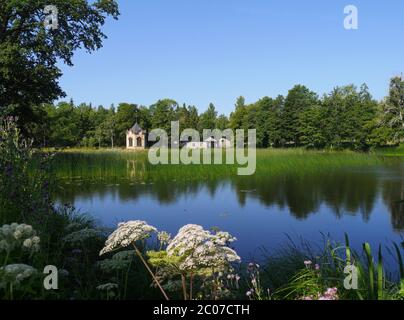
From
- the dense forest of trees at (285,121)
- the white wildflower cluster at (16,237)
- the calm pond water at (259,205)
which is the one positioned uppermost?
the dense forest of trees at (285,121)

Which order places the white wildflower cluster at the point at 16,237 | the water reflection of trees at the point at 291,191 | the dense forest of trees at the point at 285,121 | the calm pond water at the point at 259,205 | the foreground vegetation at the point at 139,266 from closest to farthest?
1. the white wildflower cluster at the point at 16,237
2. the foreground vegetation at the point at 139,266
3. the calm pond water at the point at 259,205
4. the water reflection of trees at the point at 291,191
5. the dense forest of trees at the point at 285,121

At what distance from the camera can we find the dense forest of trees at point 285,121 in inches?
2034

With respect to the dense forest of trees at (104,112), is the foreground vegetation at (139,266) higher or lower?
lower

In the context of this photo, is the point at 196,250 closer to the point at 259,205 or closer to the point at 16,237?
the point at 16,237

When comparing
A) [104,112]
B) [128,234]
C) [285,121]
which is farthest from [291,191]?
[104,112]

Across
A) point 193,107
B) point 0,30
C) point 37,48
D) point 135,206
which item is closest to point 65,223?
point 135,206

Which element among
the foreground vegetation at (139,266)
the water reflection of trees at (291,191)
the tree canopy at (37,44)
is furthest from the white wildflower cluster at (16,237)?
the tree canopy at (37,44)

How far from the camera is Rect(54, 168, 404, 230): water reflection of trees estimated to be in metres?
13.2

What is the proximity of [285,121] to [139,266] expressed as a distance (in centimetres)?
5760

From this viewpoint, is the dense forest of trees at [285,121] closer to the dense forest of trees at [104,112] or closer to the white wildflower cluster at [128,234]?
the dense forest of trees at [104,112]

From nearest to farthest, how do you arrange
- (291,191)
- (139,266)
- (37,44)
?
1. (139,266)
2. (291,191)
3. (37,44)

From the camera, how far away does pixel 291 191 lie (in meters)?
16.7

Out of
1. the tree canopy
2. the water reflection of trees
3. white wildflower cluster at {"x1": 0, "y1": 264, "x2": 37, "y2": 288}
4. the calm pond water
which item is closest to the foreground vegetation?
white wildflower cluster at {"x1": 0, "y1": 264, "x2": 37, "y2": 288}

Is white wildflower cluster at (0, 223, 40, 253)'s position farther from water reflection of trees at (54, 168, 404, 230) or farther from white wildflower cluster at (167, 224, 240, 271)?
water reflection of trees at (54, 168, 404, 230)
